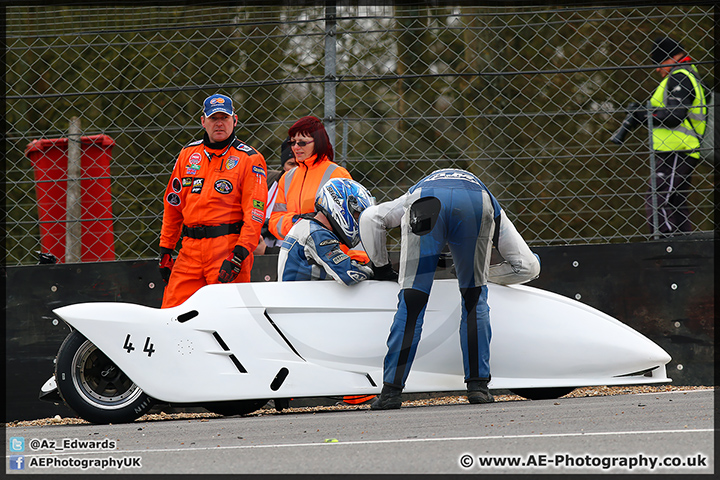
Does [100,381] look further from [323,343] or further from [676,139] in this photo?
[676,139]

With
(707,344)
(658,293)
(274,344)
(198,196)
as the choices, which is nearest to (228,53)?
(198,196)

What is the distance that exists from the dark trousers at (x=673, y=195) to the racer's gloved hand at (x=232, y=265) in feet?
9.92

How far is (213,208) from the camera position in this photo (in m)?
5.52

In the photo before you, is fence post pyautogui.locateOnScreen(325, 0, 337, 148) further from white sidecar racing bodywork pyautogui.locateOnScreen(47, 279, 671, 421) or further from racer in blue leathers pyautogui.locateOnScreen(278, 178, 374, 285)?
white sidecar racing bodywork pyautogui.locateOnScreen(47, 279, 671, 421)

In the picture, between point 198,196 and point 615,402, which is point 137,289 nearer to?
point 198,196

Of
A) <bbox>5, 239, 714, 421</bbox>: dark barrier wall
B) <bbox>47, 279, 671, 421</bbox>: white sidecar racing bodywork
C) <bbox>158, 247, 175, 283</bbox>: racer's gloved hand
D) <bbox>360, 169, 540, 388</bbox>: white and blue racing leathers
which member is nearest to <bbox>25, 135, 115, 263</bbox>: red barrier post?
<bbox>5, 239, 714, 421</bbox>: dark barrier wall

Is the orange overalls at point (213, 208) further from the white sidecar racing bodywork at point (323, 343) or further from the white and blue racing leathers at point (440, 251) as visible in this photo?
the white and blue racing leathers at point (440, 251)

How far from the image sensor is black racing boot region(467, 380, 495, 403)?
4832 mm

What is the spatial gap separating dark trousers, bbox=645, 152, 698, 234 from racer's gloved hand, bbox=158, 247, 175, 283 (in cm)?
348

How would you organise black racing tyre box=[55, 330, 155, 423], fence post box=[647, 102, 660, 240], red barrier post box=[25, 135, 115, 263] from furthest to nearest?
1. red barrier post box=[25, 135, 115, 263]
2. fence post box=[647, 102, 660, 240]
3. black racing tyre box=[55, 330, 155, 423]

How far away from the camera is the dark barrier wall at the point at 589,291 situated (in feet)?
20.2

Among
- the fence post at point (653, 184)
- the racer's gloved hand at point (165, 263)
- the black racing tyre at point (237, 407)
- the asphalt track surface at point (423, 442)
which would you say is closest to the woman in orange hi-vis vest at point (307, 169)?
the racer's gloved hand at point (165, 263)

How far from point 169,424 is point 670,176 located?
4010mm

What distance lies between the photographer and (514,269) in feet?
16.3
